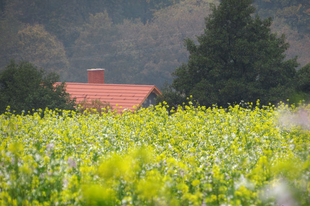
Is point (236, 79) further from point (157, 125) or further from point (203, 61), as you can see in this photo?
point (157, 125)

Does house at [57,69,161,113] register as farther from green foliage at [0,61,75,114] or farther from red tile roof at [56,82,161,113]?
green foliage at [0,61,75,114]

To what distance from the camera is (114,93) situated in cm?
3012

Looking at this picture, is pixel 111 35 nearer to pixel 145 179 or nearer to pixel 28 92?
pixel 28 92

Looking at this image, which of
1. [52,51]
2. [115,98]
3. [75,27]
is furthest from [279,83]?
[75,27]

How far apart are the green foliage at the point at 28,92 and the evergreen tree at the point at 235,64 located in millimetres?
6609

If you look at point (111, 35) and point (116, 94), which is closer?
point (116, 94)

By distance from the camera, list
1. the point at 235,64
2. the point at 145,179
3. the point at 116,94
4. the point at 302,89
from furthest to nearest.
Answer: the point at 116,94 < the point at 235,64 < the point at 302,89 < the point at 145,179

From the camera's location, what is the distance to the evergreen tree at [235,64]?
2205cm

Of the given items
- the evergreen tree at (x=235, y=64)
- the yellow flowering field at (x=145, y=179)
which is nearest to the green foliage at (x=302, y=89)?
the evergreen tree at (x=235, y=64)

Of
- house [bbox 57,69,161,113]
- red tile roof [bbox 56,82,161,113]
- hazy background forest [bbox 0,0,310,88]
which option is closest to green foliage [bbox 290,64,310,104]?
house [bbox 57,69,161,113]

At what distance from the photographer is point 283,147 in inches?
324

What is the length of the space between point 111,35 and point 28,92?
4154cm

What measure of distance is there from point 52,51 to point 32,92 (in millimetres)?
36159

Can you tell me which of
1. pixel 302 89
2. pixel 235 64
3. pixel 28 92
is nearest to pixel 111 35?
pixel 28 92
